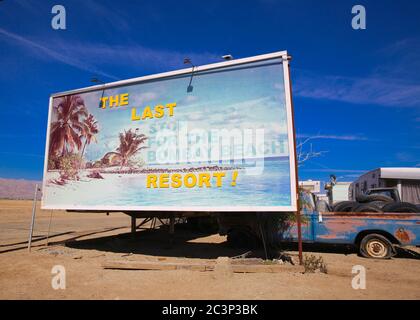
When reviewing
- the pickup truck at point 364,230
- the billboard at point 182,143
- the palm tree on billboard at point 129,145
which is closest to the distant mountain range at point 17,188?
the billboard at point 182,143

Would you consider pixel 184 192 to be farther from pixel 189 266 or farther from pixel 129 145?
pixel 129 145

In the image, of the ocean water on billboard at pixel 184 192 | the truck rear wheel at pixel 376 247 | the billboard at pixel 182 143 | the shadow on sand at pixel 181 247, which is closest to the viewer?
the ocean water on billboard at pixel 184 192

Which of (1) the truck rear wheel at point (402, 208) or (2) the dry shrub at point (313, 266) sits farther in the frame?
(1) the truck rear wheel at point (402, 208)

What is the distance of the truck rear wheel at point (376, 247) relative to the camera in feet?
29.8

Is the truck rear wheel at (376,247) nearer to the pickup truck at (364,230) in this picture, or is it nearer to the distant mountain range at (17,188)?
the pickup truck at (364,230)

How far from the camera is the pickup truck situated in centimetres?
884

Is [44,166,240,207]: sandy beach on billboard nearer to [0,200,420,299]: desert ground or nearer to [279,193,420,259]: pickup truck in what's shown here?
[0,200,420,299]: desert ground

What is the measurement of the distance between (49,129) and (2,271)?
5.32 metres

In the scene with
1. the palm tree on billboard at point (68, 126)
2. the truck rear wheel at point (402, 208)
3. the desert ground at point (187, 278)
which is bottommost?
the desert ground at point (187, 278)

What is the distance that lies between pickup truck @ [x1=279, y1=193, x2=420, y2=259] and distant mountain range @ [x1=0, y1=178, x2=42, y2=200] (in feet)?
331

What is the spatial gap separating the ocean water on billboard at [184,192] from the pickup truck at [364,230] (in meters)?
2.42

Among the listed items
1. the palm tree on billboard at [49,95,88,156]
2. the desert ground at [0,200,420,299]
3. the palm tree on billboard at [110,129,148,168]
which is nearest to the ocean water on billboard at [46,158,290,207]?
the palm tree on billboard at [110,129,148,168]

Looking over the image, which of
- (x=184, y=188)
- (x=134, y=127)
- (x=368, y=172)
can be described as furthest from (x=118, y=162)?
(x=368, y=172)
